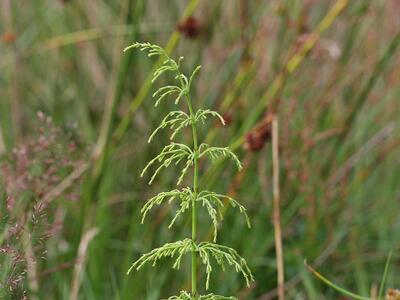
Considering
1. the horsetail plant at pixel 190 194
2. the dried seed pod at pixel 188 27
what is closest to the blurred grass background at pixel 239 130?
the dried seed pod at pixel 188 27

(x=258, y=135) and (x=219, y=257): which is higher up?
(x=258, y=135)

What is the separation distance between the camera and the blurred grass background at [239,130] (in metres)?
2.24

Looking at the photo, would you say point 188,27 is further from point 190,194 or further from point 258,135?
point 190,194

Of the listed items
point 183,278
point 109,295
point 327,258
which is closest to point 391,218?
point 327,258

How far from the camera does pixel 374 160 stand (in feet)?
9.06

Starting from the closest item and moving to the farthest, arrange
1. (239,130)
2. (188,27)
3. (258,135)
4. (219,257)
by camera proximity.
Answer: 1. (219,257)
2. (258,135)
3. (188,27)
4. (239,130)

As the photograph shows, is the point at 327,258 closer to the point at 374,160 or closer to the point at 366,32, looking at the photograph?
the point at 374,160

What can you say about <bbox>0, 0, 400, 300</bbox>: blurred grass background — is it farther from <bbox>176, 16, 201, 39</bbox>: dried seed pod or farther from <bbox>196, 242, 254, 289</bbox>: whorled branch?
<bbox>196, 242, 254, 289</bbox>: whorled branch

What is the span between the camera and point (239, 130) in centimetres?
237

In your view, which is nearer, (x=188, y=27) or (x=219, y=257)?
(x=219, y=257)

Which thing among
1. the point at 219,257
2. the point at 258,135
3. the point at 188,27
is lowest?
the point at 219,257

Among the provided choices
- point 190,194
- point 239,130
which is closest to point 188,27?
point 239,130

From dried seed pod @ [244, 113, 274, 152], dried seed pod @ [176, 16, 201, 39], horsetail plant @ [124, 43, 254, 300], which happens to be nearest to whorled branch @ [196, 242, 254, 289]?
horsetail plant @ [124, 43, 254, 300]

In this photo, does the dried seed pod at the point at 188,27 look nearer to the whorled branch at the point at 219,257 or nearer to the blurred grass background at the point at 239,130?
the blurred grass background at the point at 239,130
